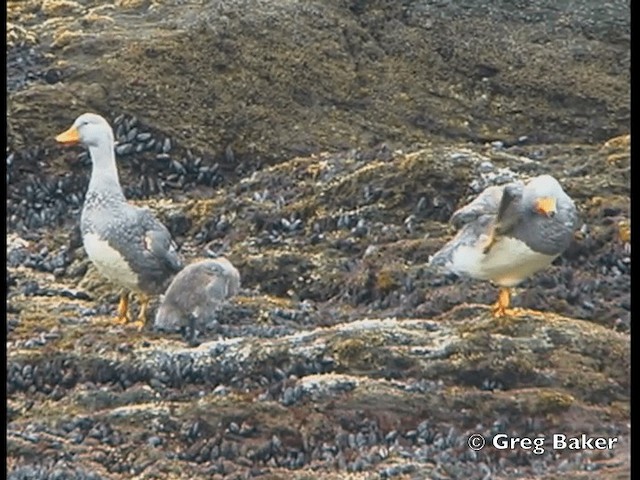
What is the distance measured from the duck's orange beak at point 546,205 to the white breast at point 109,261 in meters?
3.43

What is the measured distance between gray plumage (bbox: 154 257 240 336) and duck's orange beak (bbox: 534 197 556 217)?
2720 millimetres

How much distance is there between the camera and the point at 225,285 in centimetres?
1483

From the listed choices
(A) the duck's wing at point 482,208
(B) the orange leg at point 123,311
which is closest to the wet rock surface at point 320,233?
(B) the orange leg at point 123,311

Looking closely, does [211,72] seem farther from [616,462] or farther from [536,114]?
[616,462]

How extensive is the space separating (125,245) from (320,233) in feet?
8.39

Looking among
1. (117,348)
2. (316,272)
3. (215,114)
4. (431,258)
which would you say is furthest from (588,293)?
(215,114)

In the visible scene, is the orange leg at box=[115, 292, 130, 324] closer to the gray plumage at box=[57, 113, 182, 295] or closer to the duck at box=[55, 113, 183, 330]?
the duck at box=[55, 113, 183, 330]

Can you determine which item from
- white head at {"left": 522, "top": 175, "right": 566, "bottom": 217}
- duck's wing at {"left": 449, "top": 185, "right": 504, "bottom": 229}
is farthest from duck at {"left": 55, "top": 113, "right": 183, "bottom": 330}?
white head at {"left": 522, "top": 175, "right": 566, "bottom": 217}

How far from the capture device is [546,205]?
46.2 ft

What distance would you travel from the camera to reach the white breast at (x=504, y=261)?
14.3m

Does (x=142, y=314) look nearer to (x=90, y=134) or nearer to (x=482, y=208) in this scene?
(x=90, y=134)

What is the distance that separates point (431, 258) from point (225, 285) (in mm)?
1924

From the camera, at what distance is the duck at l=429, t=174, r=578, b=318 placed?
14.2m

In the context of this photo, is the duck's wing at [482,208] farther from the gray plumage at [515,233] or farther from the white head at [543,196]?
the white head at [543,196]
